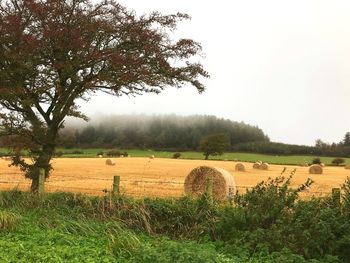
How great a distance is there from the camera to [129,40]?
14.8m

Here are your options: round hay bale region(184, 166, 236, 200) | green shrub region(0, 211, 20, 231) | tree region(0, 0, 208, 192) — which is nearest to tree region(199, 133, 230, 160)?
round hay bale region(184, 166, 236, 200)

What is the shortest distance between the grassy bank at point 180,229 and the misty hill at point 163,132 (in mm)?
69751

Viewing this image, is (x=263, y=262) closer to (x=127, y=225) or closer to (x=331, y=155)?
(x=127, y=225)

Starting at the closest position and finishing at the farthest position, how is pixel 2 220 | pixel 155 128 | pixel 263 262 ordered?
pixel 263 262
pixel 2 220
pixel 155 128

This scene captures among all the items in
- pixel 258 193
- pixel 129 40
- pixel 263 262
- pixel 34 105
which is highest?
pixel 129 40

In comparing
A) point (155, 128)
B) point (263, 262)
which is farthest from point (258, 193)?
point (155, 128)

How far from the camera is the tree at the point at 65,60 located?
546 inches

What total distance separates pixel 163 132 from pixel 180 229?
266 ft

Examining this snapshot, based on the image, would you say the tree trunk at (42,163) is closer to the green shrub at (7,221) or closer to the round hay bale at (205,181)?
the green shrub at (7,221)

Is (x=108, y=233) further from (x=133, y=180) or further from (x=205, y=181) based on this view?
(x=133, y=180)

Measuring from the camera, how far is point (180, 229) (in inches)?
452

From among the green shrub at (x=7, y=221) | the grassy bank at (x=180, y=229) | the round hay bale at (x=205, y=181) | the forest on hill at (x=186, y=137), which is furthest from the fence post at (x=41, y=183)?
the forest on hill at (x=186, y=137)

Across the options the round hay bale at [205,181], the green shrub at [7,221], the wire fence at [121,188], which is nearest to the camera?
the green shrub at [7,221]

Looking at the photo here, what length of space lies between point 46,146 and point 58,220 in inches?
190
